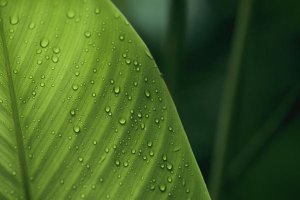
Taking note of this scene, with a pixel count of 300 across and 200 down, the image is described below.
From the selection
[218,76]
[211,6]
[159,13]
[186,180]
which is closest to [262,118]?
[218,76]

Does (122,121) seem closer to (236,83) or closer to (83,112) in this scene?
(83,112)

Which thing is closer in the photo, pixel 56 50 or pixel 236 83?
pixel 56 50

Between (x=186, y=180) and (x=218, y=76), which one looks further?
(x=218, y=76)

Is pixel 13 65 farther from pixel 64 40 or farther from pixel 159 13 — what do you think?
pixel 159 13

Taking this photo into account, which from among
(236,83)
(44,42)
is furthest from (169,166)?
(236,83)

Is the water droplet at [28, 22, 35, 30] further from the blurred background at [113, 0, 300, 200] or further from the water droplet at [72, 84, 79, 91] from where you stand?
the blurred background at [113, 0, 300, 200]

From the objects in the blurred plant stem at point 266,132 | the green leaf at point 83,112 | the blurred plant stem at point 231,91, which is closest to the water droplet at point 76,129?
the green leaf at point 83,112

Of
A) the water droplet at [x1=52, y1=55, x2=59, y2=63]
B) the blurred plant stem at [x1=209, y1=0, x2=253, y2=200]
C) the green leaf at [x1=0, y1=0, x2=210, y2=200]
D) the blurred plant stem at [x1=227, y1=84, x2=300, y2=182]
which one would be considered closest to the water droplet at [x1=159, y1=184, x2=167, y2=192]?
the green leaf at [x1=0, y1=0, x2=210, y2=200]
